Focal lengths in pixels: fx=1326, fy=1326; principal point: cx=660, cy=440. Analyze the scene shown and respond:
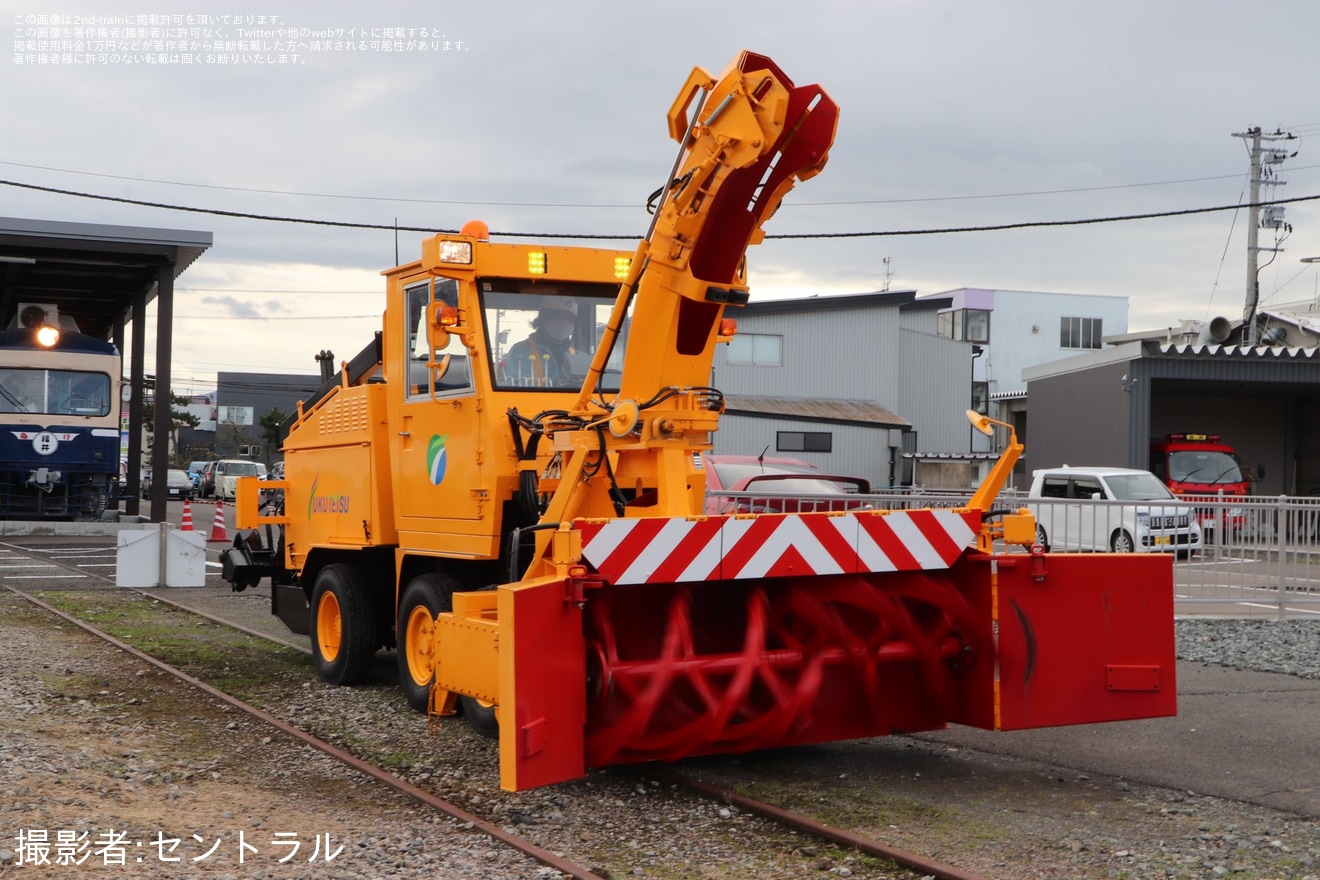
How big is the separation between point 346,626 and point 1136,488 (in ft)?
49.8

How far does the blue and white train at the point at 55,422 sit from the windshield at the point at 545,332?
21869 millimetres

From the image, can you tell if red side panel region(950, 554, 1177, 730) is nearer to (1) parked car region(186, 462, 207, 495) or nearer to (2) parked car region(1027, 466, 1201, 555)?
(2) parked car region(1027, 466, 1201, 555)

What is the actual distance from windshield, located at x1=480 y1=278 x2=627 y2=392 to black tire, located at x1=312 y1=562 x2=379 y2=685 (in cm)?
247

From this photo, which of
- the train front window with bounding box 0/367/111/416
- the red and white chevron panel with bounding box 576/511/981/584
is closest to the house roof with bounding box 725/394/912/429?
the train front window with bounding box 0/367/111/416

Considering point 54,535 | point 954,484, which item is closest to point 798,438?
point 954,484

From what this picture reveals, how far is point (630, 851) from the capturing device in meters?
5.61

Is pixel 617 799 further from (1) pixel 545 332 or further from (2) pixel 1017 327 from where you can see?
(2) pixel 1017 327

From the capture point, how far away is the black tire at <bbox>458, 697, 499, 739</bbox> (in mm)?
7555

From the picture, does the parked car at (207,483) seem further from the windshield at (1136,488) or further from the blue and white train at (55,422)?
the windshield at (1136,488)

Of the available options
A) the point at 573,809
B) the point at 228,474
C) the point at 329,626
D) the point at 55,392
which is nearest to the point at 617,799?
the point at 573,809

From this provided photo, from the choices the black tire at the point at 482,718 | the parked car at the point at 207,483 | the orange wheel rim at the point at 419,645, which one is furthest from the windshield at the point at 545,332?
the parked car at the point at 207,483

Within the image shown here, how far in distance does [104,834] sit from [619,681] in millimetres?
2310

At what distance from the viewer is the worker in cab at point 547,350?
26.0ft

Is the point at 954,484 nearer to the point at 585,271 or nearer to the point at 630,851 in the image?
the point at 585,271
